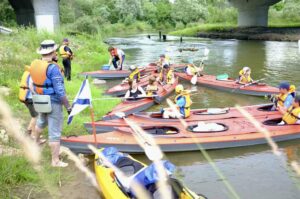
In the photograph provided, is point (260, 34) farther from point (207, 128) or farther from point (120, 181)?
point (120, 181)

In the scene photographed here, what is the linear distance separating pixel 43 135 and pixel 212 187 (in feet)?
12.3

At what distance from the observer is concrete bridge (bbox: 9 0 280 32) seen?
2297cm

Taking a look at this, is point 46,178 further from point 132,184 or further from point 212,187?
point 212,187

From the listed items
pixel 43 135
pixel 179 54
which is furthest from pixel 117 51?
pixel 179 54

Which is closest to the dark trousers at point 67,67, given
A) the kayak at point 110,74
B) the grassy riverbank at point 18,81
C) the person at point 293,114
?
the grassy riverbank at point 18,81

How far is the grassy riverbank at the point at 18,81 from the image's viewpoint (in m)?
5.25

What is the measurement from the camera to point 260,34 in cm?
3450

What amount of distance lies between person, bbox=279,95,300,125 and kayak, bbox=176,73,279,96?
12.9 ft

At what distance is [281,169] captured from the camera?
6840 millimetres

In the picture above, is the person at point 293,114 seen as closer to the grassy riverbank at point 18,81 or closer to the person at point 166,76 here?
the grassy riverbank at point 18,81

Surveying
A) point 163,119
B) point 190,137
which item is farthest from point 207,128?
point 163,119

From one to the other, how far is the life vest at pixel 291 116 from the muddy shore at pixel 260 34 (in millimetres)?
25299

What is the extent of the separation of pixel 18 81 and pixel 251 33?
97.1 feet

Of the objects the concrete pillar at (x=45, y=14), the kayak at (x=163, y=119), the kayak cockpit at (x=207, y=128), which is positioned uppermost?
the concrete pillar at (x=45, y=14)
